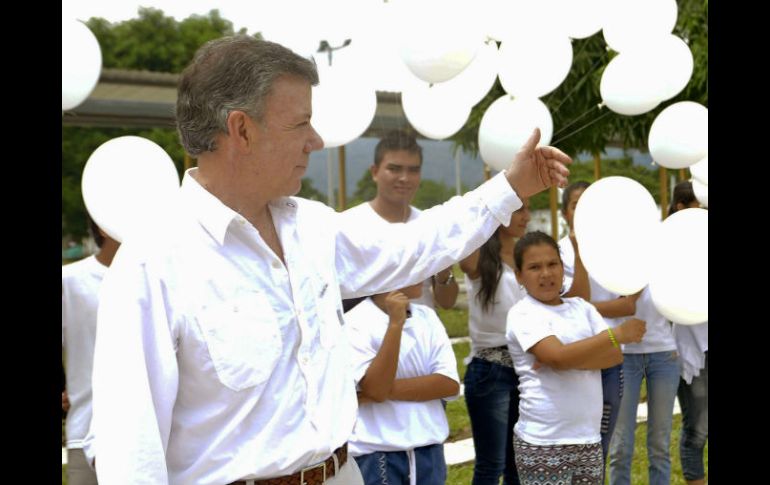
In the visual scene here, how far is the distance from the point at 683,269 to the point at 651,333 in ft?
3.71

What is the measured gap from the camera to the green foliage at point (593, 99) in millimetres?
5066

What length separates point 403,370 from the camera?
3.12 meters

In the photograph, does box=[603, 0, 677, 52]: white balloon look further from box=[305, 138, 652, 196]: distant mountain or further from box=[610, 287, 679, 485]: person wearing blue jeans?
box=[305, 138, 652, 196]: distant mountain

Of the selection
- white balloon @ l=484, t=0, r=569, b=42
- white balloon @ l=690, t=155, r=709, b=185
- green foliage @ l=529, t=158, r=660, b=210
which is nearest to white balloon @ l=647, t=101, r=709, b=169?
white balloon @ l=690, t=155, r=709, b=185

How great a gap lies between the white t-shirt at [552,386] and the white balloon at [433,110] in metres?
0.97

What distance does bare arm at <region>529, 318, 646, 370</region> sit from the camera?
3.40 metres

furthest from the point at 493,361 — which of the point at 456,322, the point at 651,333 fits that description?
the point at 456,322

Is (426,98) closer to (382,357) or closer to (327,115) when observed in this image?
(327,115)

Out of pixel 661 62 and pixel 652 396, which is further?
pixel 652 396

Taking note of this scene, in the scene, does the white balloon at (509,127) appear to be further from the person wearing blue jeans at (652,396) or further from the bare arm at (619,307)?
the person wearing blue jeans at (652,396)

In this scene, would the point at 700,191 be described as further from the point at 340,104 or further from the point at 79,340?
the point at 79,340

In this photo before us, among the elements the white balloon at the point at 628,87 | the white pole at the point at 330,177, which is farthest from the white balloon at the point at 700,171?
the white pole at the point at 330,177

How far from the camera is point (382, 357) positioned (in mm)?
2887

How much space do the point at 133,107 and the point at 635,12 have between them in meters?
4.60
